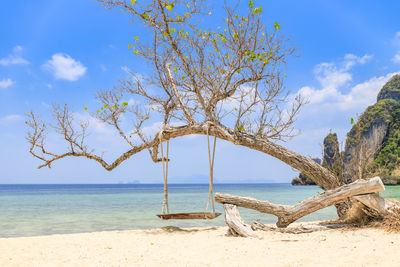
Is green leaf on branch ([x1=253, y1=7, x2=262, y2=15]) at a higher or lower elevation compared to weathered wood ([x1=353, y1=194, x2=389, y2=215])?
higher

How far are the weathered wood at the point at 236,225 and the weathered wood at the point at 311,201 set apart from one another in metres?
0.31

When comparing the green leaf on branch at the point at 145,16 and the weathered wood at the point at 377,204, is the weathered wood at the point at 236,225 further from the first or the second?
the green leaf on branch at the point at 145,16

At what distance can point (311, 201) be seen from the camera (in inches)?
215

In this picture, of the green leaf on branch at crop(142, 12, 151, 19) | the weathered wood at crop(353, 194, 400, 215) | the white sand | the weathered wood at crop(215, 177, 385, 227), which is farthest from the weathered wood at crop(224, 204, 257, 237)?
the green leaf on branch at crop(142, 12, 151, 19)

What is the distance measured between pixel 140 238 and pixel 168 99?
3.59m

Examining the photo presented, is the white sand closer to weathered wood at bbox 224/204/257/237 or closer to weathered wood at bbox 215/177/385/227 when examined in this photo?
weathered wood at bbox 224/204/257/237

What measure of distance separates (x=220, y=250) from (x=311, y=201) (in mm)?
2164

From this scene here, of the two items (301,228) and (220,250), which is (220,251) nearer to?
(220,250)

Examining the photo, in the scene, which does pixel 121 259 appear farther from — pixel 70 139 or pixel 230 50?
pixel 70 139

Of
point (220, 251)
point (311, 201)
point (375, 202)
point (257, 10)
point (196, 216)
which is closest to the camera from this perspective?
point (220, 251)

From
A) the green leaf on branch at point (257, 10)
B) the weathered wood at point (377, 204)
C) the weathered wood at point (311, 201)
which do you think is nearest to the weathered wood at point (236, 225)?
the weathered wood at point (311, 201)

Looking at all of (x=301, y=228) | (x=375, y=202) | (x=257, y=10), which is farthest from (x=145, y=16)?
(x=375, y=202)

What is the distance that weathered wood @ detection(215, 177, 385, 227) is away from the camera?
4.87m

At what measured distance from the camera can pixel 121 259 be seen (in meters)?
3.79
